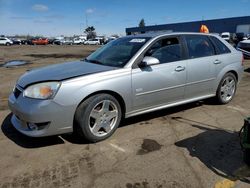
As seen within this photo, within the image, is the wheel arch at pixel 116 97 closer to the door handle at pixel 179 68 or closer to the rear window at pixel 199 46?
the door handle at pixel 179 68

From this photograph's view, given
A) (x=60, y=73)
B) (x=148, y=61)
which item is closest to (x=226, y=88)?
(x=148, y=61)

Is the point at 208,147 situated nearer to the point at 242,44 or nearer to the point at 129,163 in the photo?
the point at 129,163

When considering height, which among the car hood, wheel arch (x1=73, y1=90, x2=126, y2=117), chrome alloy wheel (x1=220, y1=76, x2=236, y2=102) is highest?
the car hood

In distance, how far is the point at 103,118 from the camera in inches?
169

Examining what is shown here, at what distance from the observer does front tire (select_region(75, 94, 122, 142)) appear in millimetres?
4051

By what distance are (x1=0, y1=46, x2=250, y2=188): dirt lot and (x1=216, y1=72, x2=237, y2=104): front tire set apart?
843mm

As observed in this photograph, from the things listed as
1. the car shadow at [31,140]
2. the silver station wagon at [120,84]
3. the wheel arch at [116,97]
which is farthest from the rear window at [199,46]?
the car shadow at [31,140]

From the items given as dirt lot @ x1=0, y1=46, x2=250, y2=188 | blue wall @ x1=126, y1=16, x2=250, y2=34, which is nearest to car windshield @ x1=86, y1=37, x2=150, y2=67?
dirt lot @ x1=0, y1=46, x2=250, y2=188

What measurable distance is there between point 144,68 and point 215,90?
2045mm

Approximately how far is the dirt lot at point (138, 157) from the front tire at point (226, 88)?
84cm

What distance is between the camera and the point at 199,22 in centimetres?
6838

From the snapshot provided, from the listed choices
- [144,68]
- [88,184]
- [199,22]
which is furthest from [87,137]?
[199,22]

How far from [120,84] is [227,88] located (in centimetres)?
295

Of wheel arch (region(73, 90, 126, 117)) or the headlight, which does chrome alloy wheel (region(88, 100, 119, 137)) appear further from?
the headlight
